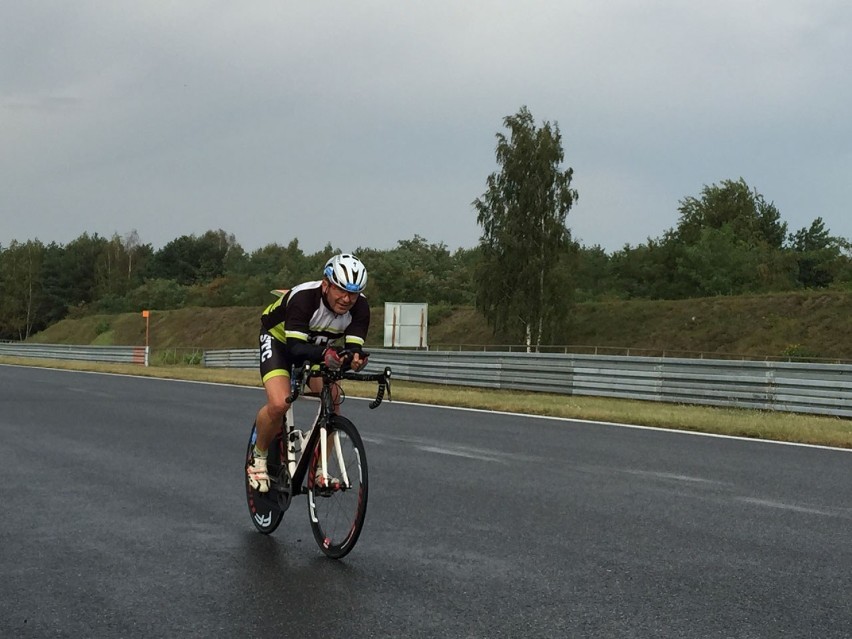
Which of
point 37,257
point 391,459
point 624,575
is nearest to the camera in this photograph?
point 624,575

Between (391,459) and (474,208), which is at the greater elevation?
(474,208)

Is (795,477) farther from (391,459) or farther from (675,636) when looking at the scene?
(675,636)

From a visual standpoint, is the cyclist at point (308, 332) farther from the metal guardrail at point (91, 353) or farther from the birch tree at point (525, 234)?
the birch tree at point (525, 234)

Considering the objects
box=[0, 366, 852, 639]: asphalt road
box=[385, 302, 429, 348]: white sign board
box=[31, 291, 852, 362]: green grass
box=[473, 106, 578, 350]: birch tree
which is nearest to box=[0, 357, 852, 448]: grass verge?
box=[0, 366, 852, 639]: asphalt road

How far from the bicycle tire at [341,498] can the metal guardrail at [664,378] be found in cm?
1171

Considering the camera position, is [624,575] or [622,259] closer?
[624,575]

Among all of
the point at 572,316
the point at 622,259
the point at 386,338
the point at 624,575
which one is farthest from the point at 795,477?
the point at 622,259

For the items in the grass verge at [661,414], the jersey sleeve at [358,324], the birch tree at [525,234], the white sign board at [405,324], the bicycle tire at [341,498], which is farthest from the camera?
the birch tree at [525,234]

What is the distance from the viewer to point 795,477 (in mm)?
9641

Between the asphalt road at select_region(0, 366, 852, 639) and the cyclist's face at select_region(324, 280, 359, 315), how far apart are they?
1444mm

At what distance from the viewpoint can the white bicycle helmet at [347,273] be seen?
5.64 metres

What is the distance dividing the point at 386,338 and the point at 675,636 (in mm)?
33492

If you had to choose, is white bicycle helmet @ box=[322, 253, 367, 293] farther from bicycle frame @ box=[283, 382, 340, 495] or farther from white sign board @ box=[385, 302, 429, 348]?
Answer: white sign board @ box=[385, 302, 429, 348]

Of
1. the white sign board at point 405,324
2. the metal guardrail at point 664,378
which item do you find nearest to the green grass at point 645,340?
the metal guardrail at point 664,378
